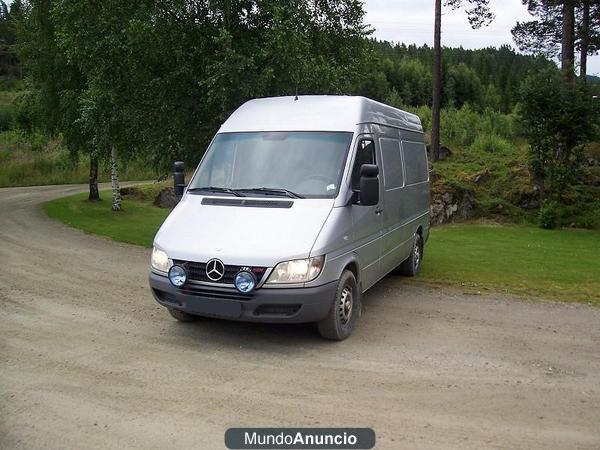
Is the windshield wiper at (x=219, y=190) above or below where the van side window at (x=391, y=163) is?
below

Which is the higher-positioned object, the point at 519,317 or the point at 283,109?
the point at 283,109

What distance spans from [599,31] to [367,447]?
78.2ft

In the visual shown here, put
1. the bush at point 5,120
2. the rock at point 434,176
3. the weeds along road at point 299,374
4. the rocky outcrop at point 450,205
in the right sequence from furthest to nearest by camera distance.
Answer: the bush at point 5,120
the rock at point 434,176
the rocky outcrop at point 450,205
the weeds along road at point 299,374

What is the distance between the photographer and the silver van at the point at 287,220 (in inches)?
223

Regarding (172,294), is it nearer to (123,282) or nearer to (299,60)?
(123,282)

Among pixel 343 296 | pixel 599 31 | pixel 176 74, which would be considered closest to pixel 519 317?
pixel 343 296

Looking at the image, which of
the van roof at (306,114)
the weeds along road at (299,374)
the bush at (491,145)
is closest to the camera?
the weeds along road at (299,374)

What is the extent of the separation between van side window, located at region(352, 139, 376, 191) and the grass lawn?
3.27 metres

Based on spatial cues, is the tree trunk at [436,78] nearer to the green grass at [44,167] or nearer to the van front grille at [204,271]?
the green grass at [44,167]

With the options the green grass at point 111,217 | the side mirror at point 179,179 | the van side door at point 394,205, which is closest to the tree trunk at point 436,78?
the green grass at point 111,217

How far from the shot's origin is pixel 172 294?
6031 millimetres

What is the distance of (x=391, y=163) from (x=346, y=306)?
261 cm

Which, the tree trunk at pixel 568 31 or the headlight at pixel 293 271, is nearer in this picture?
the headlight at pixel 293 271

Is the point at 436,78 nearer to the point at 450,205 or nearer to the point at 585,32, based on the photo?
the point at 585,32
